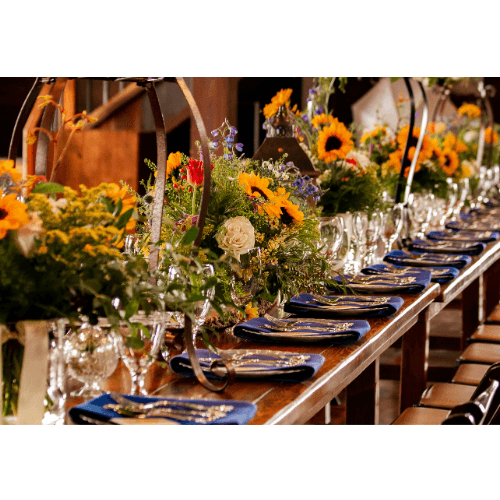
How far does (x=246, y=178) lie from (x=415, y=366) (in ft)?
3.97

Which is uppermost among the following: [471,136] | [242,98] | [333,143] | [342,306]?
[242,98]

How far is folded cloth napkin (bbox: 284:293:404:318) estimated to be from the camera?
6.27ft

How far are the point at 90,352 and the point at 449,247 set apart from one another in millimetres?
2309

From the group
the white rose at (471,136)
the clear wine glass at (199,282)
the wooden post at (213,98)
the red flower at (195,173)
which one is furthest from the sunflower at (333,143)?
the white rose at (471,136)

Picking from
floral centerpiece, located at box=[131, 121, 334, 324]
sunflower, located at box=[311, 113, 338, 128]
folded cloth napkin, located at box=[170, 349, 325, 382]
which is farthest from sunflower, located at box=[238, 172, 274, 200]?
sunflower, located at box=[311, 113, 338, 128]

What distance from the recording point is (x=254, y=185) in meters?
1.90

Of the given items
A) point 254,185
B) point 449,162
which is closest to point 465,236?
point 449,162

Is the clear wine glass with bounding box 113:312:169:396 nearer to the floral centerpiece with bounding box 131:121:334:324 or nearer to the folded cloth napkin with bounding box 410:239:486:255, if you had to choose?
the floral centerpiece with bounding box 131:121:334:324

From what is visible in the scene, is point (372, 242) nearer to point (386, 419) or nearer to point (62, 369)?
point (386, 419)

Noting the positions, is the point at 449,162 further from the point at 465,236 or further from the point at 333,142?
the point at 333,142

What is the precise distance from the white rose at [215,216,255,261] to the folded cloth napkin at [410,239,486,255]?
1.59 meters
